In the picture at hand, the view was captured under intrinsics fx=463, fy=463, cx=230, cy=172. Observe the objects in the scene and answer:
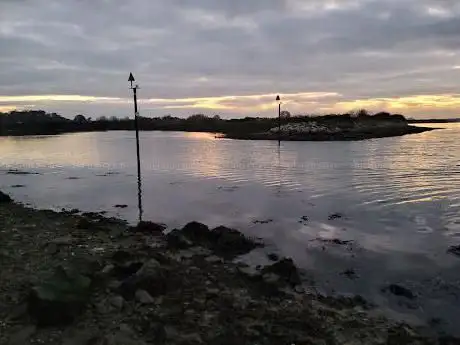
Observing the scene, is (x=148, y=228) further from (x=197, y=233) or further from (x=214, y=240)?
(x=214, y=240)

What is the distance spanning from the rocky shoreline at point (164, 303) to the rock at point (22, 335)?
15 millimetres

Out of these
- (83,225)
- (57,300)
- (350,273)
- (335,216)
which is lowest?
(350,273)

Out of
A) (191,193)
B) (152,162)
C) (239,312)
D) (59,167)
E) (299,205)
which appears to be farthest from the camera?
(152,162)

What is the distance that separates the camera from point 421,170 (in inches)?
1268

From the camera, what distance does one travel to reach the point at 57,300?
7.61 m

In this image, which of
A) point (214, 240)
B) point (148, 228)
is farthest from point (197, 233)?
point (148, 228)

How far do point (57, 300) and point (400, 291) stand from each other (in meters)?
7.18

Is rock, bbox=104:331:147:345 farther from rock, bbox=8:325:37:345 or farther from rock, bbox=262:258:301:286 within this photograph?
rock, bbox=262:258:301:286

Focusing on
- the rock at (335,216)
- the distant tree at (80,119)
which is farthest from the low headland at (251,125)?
the rock at (335,216)

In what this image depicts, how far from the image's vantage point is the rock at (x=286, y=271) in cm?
1067

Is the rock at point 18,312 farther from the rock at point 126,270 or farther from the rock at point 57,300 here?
the rock at point 126,270

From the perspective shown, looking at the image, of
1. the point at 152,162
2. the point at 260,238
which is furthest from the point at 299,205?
the point at 152,162

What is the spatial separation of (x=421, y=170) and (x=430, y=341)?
26.4 metres

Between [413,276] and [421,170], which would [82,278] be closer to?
[413,276]
